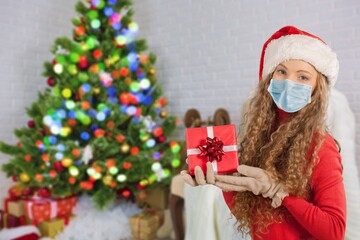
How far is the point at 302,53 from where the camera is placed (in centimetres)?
102

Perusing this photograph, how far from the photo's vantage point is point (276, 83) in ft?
3.42

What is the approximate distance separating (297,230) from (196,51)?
7.64 feet

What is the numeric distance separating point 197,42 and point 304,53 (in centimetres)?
216

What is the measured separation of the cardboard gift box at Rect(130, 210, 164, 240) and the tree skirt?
7cm

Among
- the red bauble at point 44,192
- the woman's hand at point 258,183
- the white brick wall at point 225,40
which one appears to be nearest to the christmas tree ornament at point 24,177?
the red bauble at point 44,192

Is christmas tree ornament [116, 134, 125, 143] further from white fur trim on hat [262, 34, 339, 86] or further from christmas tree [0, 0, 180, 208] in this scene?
white fur trim on hat [262, 34, 339, 86]

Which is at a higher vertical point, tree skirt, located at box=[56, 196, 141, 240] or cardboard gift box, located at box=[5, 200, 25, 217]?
cardboard gift box, located at box=[5, 200, 25, 217]

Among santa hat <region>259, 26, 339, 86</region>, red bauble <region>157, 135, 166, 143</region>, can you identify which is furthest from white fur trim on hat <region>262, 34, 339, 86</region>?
red bauble <region>157, 135, 166, 143</region>

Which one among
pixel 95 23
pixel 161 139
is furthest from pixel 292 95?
pixel 95 23

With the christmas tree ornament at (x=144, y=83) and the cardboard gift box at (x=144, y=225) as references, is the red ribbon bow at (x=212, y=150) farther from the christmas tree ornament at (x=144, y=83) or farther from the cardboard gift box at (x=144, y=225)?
the cardboard gift box at (x=144, y=225)

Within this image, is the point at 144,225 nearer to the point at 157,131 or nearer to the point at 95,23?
the point at 157,131

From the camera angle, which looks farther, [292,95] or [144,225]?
[144,225]

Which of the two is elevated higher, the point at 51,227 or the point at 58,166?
the point at 58,166

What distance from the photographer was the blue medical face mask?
3.27 ft
